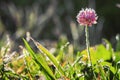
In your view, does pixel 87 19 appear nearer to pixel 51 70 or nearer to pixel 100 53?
pixel 51 70

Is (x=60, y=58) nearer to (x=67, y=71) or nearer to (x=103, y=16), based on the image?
(x=67, y=71)

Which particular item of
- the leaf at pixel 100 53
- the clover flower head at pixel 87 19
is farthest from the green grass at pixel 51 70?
the leaf at pixel 100 53

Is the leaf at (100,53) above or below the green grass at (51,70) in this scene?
above

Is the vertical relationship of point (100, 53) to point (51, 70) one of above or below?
above

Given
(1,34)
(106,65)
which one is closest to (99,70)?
(106,65)

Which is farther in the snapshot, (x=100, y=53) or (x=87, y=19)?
(x=100, y=53)

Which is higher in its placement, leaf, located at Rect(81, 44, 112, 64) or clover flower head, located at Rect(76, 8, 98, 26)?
leaf, located at Rect(81, 44, 112, 64)

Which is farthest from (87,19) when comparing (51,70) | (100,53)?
(100,53)

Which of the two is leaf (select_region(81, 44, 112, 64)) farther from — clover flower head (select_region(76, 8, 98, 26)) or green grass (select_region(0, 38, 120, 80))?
clover flower head (select_region(76, 8, 98, 26))

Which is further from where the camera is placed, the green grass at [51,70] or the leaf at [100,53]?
the leaf at [100,53]

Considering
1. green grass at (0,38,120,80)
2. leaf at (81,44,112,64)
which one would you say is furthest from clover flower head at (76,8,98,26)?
leaf at (81,44,112,64)

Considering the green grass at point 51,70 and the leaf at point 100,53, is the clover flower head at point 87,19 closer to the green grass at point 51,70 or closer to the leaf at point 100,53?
the green grass at point 51,70

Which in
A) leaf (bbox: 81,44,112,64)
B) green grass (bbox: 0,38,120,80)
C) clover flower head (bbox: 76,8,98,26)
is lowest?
green grass (bbox: 0,38,120,80)
